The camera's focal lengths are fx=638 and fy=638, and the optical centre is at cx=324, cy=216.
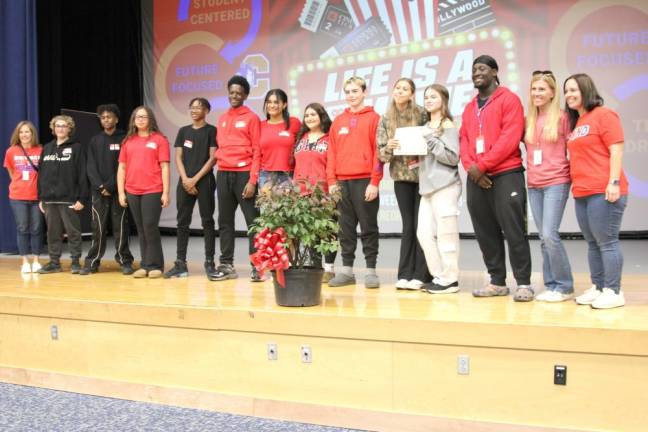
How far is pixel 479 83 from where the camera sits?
10.5 ft

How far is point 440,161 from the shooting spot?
11.0 feet

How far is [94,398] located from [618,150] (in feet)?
8.71

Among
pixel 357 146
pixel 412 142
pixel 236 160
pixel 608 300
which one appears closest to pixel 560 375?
pixel 608 300

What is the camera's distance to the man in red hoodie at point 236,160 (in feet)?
13.5

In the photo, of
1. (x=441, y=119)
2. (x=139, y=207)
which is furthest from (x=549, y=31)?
(x=139, y=207)

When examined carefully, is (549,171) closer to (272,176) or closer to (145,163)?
A: (272,176)

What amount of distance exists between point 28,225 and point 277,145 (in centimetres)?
221

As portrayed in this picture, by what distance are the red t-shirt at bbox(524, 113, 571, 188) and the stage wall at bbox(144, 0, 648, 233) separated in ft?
15.0

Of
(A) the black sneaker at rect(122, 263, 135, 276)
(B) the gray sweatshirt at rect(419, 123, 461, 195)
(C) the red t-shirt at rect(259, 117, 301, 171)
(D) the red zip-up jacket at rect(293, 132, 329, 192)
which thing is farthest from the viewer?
(A) the black sneaker at rect(122, 263, 135, 276)

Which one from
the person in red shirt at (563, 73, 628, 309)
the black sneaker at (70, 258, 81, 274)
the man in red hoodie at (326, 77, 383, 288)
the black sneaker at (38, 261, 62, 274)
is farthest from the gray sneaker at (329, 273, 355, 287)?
the black sneaker at (38, 261, 62, 274)

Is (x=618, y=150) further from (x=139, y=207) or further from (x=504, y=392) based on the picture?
(x=139, y=207)

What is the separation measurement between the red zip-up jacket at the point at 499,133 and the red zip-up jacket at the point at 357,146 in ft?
2.09

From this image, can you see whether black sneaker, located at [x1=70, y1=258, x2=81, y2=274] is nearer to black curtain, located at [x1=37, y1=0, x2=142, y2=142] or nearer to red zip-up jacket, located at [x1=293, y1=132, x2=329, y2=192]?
red zip-up jacket, located at [x1=293, y1=132, x2=329, y2=192]

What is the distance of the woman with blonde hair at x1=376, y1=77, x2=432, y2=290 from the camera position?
3.50 meters
